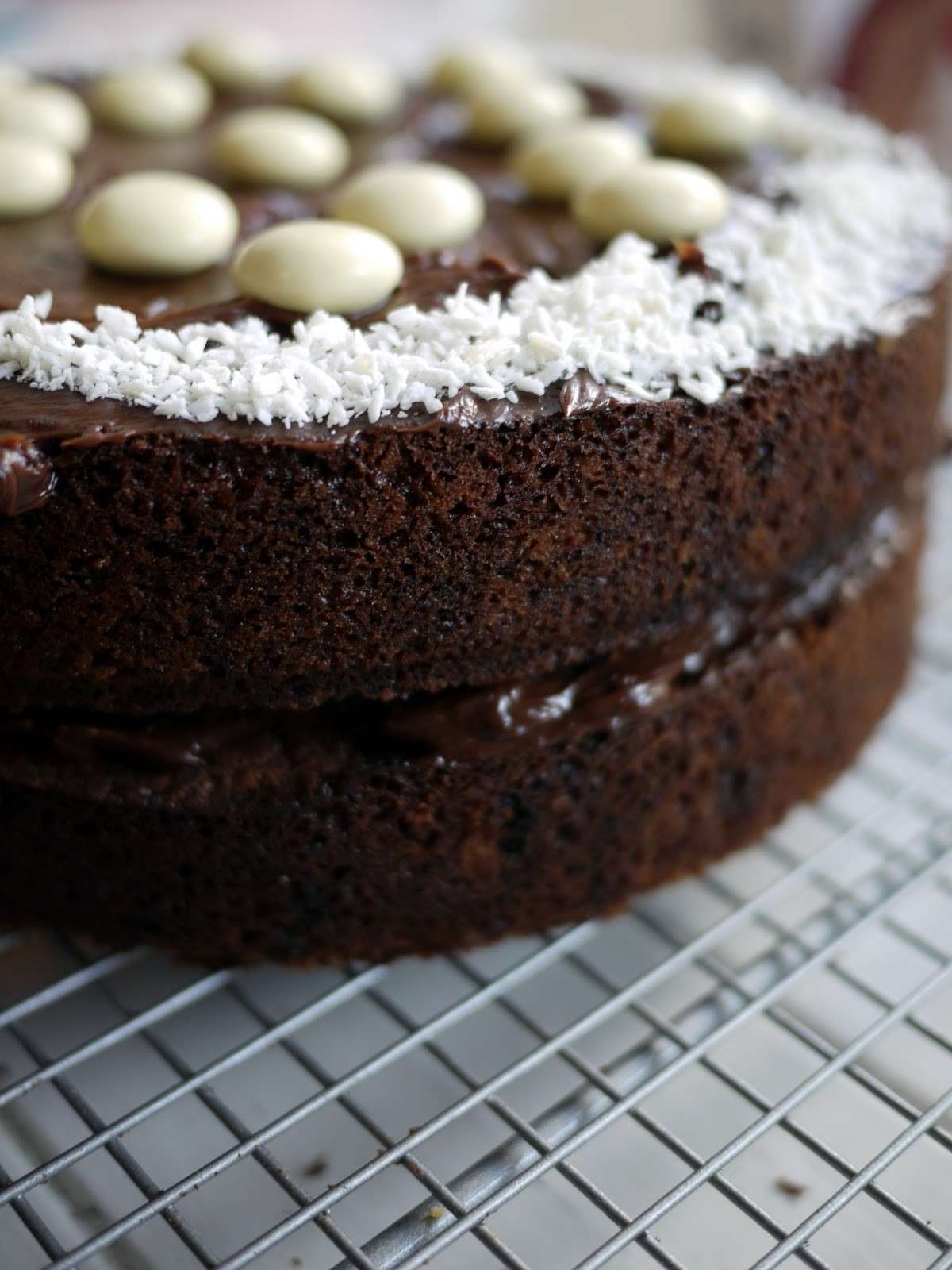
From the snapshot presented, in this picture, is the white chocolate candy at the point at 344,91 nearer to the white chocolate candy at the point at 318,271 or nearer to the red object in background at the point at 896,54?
the white chocolate candy at the point at 318,271

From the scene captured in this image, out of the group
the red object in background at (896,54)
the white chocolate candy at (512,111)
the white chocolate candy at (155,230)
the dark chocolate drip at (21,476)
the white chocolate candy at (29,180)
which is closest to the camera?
the dark chocolate drip at (21,476)

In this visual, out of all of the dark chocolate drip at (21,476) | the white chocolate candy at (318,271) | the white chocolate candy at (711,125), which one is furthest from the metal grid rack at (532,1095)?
the white chocolate candy at (711,125)

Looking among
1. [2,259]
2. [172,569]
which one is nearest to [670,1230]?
[172,569]

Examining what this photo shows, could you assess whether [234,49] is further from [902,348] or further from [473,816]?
[473,816]

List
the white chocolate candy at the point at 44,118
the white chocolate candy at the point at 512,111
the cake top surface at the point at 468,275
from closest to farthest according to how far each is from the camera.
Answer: the cake top surface at the point at 468,275 < the white chocolate candy at the point at 44,118 < the white chocolate candy at the point at 512,111

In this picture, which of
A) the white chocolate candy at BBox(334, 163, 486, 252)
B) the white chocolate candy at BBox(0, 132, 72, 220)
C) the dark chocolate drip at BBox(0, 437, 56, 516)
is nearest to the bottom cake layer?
the dark chocolate drip at BBox(0, 437, 56, 516)

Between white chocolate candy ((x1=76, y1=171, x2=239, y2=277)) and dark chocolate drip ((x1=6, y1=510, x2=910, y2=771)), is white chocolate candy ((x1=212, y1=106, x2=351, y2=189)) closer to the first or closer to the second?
white chocolate candy ((x1=76, y1=171, x2=239, y2=277))

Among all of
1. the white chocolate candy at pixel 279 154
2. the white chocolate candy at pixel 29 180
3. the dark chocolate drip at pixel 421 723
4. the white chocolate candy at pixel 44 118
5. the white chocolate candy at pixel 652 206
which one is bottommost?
the dark chocolate drip at pixel 421 723
